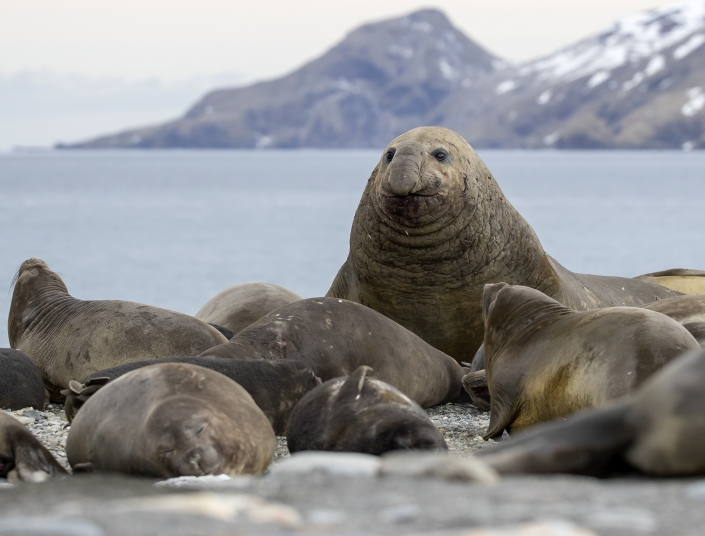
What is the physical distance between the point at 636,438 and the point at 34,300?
590 cm

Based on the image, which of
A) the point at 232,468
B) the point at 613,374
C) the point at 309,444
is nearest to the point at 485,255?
the point at 613,374

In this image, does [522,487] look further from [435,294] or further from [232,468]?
[435,294]

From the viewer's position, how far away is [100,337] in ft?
23.0

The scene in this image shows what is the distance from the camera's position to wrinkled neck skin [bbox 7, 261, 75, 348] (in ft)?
25.7

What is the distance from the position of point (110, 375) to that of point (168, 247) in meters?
28.2

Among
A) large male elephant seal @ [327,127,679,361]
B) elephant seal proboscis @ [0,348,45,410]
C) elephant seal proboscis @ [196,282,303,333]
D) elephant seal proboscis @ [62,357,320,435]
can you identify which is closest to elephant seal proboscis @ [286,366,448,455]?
elephant seal proboscis @ [62,357,320,435]

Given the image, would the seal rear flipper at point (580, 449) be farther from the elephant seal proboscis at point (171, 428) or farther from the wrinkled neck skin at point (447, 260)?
the wrinkled neck skin at point (447, 260)

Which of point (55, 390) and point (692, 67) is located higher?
point (692, 67)

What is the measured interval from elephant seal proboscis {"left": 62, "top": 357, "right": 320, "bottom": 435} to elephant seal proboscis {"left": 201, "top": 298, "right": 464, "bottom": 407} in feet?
1.17

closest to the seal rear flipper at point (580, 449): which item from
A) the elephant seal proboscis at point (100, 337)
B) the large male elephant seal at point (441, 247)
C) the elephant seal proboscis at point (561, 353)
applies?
the elephant seal proboscis at point (561, 353)

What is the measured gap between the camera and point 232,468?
13.6 feet

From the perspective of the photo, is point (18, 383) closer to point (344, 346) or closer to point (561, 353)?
point (344, 346)

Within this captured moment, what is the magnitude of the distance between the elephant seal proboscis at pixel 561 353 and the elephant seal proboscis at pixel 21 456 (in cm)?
228

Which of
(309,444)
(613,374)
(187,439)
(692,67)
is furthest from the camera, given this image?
(692,67)
